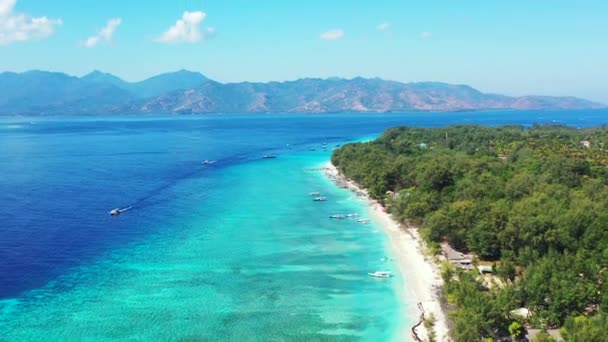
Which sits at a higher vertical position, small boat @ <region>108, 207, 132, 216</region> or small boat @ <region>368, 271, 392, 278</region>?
small boat @ <region>108, 207, 132, 216</region>

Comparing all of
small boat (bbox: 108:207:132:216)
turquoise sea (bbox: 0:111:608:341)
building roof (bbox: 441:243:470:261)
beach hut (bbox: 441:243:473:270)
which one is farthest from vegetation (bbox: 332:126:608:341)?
small boat (bbox: 108:207:132:216)

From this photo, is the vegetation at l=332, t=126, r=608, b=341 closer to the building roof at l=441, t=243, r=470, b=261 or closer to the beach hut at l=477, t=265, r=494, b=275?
the building roof at l=441, t=243, r=470, b=261

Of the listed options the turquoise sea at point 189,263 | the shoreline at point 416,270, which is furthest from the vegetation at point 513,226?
the turquoise sea at point 189,263

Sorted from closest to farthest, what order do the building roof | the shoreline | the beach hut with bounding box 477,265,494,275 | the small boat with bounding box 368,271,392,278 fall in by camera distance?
1. the shoreline
2. the beach hut with bounding box 477,265,494,275
3. the small boat with bounding box 368,271,392,278
4. the building roof

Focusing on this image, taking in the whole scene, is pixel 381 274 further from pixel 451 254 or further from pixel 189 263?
pixel 189 263

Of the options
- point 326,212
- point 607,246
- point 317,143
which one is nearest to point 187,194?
point 326,212

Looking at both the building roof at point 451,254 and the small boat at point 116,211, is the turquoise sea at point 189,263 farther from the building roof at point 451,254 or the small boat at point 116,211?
the building roof at point 451,254

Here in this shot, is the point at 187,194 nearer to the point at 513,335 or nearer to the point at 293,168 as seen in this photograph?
the point at 293,168
